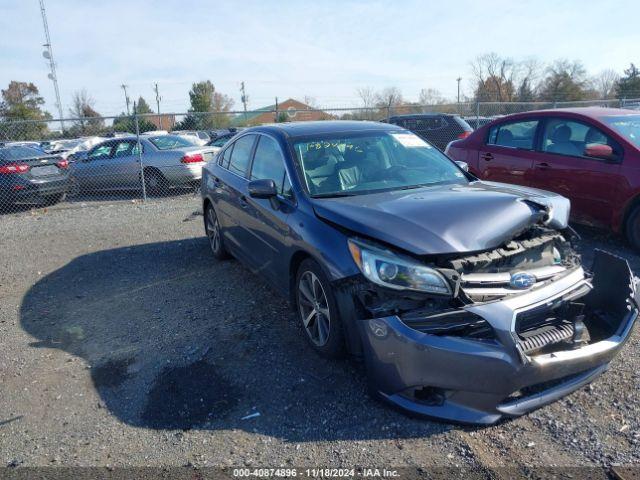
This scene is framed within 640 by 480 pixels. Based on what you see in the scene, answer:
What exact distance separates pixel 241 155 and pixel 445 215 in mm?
2833

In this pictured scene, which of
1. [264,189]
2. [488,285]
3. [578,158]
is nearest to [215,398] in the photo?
[264,189]

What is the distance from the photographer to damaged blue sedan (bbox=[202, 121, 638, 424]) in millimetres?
2699

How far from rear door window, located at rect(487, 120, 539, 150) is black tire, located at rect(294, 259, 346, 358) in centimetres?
429

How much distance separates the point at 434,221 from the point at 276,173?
1.75m

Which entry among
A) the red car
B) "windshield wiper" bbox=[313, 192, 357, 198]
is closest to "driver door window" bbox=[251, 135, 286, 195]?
"windshield wiper" bbox=[313, 192, 357, 198]

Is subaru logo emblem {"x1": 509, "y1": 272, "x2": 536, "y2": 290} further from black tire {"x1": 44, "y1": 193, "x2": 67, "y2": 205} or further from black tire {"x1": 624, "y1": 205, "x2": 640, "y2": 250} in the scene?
black tire {"x1": 44, "y1": 193, "x2": 67, "y2": 205}

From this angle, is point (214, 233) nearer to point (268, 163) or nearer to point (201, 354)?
point (268, 163)

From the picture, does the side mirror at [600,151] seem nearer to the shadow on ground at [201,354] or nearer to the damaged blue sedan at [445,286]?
the damaged blue sedan at [445,286]

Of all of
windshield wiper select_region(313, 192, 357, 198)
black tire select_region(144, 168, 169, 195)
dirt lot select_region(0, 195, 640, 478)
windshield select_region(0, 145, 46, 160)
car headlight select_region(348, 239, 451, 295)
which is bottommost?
dirt lot select_region(0, 195, 640, 478)

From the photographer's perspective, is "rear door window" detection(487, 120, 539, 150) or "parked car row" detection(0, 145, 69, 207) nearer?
"rear door window" detection(487, 120, 539, 150)

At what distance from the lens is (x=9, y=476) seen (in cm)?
271

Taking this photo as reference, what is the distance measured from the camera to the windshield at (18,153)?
1065 cm

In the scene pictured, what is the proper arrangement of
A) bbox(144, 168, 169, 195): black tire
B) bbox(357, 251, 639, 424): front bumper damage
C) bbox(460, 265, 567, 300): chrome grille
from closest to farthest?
1. bbox(357, 251, 639, 424): front bumper damage
2. bbox(460, 265, 567, 300): chrome grille
3. bbox(144, 168, 169, 195): black tire

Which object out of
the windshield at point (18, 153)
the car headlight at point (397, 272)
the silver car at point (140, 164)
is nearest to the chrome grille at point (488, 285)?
the car headlight at point (397, 272)
